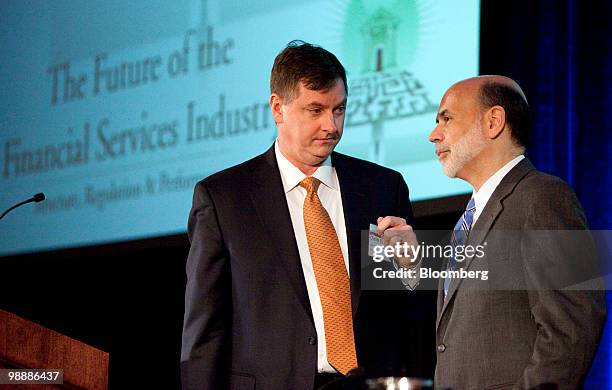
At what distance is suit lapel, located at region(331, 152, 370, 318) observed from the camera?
315cm

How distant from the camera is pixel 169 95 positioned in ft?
18.0

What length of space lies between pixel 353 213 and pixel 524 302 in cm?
67

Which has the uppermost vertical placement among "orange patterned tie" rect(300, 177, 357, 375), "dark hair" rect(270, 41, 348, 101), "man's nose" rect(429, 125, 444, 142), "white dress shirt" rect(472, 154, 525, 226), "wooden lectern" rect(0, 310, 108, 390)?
"dark hair" rect(270, 41, 348, 101)

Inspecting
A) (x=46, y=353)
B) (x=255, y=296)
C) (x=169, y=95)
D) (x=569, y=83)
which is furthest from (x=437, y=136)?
(x=169, y=95)

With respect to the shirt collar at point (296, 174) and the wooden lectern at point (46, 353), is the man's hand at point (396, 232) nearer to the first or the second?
the shirt collar at point (296, 174)

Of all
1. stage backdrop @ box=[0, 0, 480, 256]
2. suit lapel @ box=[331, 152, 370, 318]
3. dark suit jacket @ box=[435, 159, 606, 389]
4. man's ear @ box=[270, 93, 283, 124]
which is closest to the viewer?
dark suit jacket @ box=[435, 159, 606, 389]

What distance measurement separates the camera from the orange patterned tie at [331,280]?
303 centimetres

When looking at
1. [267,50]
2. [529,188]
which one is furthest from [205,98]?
[529,188]

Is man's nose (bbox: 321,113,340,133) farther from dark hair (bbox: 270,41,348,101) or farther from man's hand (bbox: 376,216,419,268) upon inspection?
man's hand (bbox: 376,216,419,268)

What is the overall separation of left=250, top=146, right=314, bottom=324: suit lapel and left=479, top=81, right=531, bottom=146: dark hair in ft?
2.22

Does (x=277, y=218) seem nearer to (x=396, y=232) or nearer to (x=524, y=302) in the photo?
(x=396, y=232)

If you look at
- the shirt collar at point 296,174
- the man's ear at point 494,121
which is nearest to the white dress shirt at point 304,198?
the shirt collar at point 296,174

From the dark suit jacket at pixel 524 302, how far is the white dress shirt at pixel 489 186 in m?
0.05

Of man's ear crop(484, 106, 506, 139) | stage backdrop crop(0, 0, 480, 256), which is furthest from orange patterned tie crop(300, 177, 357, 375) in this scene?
stage backdrop crop(0, 0, 480, 256)
